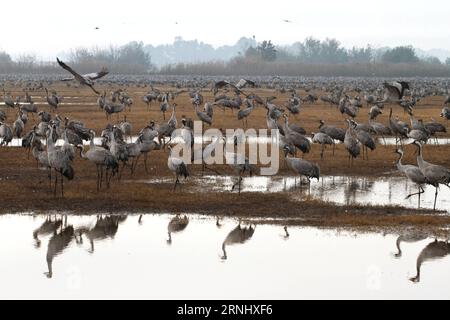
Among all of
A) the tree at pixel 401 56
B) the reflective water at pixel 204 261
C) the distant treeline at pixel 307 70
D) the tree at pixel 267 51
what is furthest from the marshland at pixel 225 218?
the tree at pixel 401 56

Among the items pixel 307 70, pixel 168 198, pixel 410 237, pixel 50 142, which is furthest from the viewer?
pixel 307 70

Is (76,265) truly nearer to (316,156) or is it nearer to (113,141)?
(113,141)

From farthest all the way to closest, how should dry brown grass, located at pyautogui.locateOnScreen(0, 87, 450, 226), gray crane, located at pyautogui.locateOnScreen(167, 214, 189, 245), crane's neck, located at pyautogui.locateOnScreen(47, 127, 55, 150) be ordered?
1. crane's neck, located at pyautogui.locateOnScreen(47, 127, 55, 150)
2. dry brown grass, located at pyautogui.locateOnScreen(0, 87, 450, 226)
3. gray crane, located at pyautogui.locateOnScreen(167, 214, 189, 245)

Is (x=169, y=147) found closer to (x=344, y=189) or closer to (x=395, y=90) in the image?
(x=344, y=189)

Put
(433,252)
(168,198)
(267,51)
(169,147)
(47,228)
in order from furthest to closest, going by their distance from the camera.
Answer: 1. (267,51)
2. (169,147)
3. (168,198)
4. (47,228)
5. (433,252)

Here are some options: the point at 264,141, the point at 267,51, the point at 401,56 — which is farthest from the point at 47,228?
the point at 401,56

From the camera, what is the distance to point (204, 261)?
1249 cm

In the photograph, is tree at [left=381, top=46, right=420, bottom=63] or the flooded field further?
tree at [left=381, top=46, right=420, bottom=63]

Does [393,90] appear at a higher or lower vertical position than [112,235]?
higher

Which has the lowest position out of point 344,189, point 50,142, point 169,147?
point 344,189

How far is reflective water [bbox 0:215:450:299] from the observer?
10.9m

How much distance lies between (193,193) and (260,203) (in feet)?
5.92

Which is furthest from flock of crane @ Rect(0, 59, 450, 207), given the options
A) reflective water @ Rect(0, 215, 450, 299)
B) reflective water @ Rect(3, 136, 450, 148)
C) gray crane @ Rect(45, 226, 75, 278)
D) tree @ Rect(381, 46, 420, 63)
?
tree @ Rect(381, 46, 420, 63)

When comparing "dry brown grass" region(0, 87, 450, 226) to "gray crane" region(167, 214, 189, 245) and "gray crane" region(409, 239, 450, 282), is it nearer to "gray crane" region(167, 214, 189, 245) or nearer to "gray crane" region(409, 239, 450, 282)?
"gray crane" region(167, 214, 189, 245)
